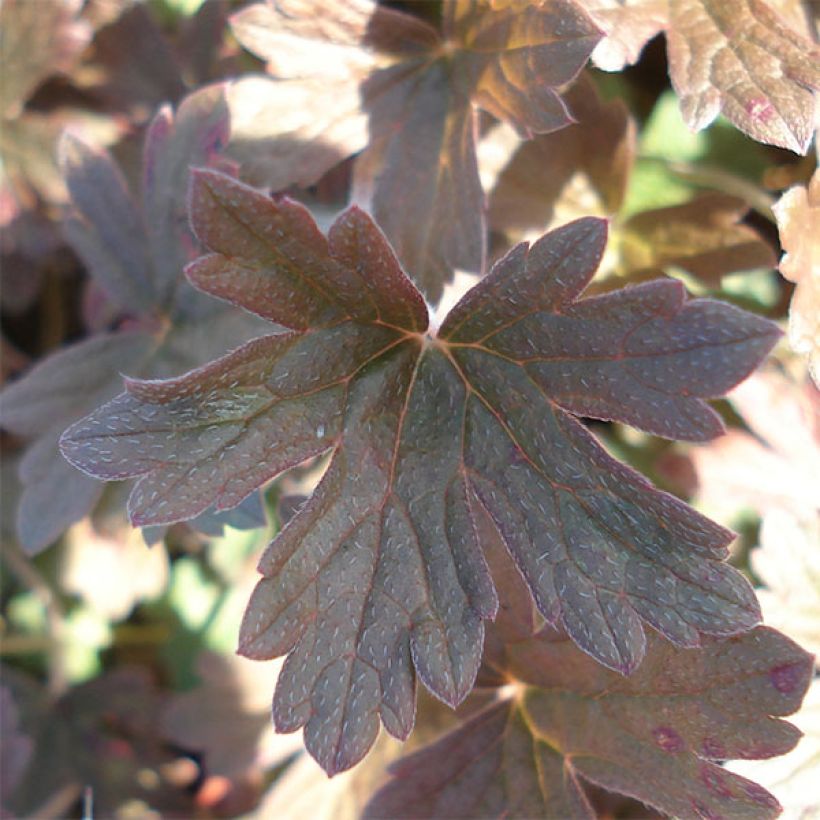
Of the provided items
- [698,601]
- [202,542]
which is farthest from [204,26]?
[698,601]

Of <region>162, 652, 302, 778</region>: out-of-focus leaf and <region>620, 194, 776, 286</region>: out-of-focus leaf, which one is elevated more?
<region>620, 194, 776, 286</region>: out-of-focus leaf

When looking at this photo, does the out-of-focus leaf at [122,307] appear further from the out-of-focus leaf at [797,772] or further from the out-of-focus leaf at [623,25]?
the out-of-focus leaf at [797,772]

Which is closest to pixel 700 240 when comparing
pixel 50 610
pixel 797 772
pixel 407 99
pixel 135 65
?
pixel 407 99

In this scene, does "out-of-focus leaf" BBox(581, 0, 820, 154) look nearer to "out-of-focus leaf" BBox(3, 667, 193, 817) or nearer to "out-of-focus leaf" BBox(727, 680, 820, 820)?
"out-of-focus leaf" BBox(727, 680, 820, 820)

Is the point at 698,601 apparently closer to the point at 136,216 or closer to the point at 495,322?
the point at 495,322

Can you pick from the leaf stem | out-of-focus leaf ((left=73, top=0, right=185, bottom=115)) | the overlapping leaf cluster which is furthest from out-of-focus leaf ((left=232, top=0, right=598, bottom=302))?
the leaf stem

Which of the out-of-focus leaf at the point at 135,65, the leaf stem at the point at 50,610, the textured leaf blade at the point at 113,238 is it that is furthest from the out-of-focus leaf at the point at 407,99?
the leaf stem at the point at 50,610

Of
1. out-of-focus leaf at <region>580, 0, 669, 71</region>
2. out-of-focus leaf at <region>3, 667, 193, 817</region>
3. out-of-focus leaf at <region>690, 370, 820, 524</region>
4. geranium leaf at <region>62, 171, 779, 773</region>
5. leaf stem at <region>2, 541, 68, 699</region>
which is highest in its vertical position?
out-of-focus leaf at <region>580, 0, 669, 71</region>
